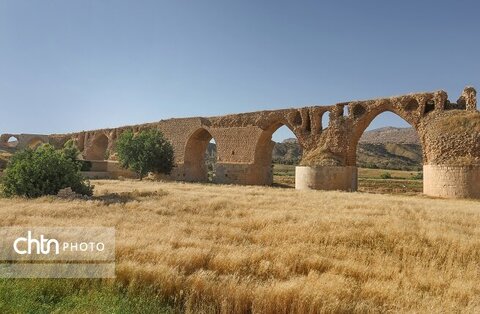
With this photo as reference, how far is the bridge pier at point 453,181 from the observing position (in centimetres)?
1839

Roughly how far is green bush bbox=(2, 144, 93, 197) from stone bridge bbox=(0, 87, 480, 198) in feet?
43.5

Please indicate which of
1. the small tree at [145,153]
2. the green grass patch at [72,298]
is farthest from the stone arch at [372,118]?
the green grass patch at [72,298]

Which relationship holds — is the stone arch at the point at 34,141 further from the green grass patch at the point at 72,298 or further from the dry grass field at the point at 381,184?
the green grass patch at the point at 72,298

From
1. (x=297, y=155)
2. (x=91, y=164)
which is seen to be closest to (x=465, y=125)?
(x=91, y=164)

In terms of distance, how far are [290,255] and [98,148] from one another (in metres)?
45.3

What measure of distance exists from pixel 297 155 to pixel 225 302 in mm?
77108

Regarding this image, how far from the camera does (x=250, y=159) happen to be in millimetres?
28672

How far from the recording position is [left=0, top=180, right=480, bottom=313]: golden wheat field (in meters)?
4.80

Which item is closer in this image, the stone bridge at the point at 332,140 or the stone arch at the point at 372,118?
the stone bridge at the point at 332,140

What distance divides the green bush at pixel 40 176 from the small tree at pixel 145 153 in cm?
1282

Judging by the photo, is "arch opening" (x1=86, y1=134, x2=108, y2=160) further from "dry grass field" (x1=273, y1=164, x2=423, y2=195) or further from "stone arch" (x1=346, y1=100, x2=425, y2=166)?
"stone arch" (x1=346, y1=100, x2=425, y2=166)

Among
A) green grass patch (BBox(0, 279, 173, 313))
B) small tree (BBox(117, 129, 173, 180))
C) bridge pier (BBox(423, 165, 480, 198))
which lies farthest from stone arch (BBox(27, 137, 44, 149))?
green grass patch (BBox(0, 279, 173, 313))

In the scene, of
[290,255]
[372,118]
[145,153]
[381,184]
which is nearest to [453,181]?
[372,118]

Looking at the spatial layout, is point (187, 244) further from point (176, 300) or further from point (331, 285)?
point (331, 285)
